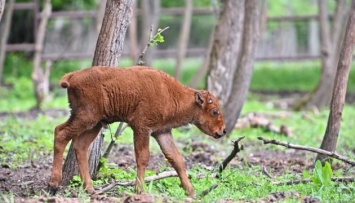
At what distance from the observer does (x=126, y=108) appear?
7.77 meters

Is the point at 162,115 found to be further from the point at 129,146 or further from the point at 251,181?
the point at 129,146

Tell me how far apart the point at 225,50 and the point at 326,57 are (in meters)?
5.75

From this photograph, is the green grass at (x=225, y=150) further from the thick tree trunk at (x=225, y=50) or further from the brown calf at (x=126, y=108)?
the thick tree trunk at (x=225, y=50)

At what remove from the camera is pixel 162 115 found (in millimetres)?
7902

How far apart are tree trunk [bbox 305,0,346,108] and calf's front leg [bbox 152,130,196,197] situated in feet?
36.5

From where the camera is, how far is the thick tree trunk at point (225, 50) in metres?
13.7

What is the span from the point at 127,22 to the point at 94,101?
125 centimetres

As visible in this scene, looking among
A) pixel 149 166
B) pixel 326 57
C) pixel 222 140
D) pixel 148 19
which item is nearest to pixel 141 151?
pixel 149 166

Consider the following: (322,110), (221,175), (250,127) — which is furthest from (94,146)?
(322,110)

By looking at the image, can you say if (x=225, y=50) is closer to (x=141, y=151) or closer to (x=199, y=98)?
(x=199, y=98)

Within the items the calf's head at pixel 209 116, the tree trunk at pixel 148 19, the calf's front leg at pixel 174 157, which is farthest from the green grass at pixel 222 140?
the tree trunk at pixel 148 19

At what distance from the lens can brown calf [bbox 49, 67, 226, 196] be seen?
25.1 feet

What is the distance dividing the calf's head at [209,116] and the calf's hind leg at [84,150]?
1.01m

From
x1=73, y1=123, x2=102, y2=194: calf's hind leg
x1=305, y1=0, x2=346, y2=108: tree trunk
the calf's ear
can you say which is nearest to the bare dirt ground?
x1=73, y1=123, x2=102, y2=194: calf's hind leg
